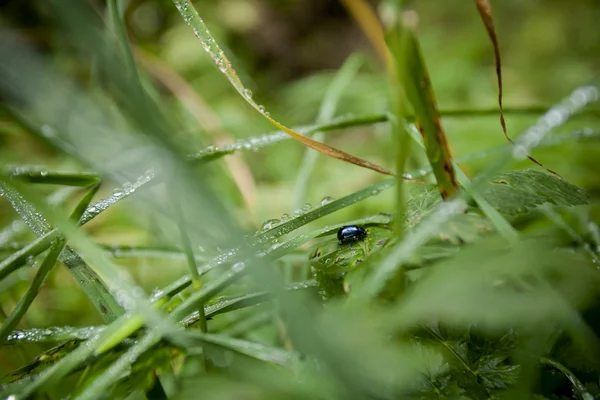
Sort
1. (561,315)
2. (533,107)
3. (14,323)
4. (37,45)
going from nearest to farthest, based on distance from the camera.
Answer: (561,315)
(14,323)
(533,107)
(37,45)

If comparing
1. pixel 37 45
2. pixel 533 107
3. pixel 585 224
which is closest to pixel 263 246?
pixel 585 224

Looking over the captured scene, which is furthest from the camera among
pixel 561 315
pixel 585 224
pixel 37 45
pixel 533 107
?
pixel 37 45

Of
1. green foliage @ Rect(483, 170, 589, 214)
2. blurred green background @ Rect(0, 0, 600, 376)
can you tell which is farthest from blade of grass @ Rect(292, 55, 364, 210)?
green foliage @ Rect(483, 170, 589, 214)

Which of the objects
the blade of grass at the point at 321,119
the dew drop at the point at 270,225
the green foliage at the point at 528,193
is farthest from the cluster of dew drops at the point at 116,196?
the green foliage at the point at 528,193

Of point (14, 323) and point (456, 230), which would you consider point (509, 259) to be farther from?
point (14, 323)

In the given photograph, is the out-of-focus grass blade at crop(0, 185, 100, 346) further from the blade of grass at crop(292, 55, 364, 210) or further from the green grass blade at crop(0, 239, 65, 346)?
the blade of grass at crop(292, 55, 364, 210)

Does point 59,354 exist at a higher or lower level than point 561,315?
higher

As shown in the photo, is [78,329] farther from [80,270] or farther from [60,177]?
[60,177]
